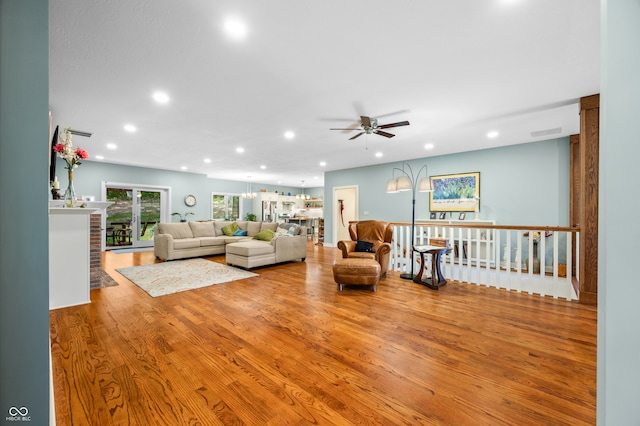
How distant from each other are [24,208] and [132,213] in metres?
9.32

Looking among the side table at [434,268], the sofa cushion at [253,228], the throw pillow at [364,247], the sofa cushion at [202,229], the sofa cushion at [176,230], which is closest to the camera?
the side table at [434,268]

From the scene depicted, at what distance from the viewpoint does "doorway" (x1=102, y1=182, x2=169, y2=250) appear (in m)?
8.41

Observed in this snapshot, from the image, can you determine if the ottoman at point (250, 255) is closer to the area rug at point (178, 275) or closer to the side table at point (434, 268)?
the area rug at point (178, 275)

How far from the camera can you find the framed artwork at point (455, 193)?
20.1 feet

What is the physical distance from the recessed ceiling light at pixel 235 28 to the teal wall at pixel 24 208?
136 centimetres

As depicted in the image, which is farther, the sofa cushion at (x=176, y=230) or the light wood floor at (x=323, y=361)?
the sofa cushion at (x=176, y=230)

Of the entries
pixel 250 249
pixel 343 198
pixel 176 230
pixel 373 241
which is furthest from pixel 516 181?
pixel 176 230

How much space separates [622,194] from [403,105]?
3.11m

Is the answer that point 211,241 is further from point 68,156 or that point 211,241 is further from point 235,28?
point 235,28

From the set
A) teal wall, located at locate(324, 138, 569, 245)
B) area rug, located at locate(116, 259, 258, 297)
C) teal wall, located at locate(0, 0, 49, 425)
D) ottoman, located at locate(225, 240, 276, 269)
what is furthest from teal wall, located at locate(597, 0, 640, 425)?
teal wall, located at locate(324, 138, 569, 245)

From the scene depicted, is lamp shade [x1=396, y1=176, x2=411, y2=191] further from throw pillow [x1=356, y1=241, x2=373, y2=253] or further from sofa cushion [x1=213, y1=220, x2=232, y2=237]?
sofa cushion [x1=213, y1=220, x2=232, y2=237]

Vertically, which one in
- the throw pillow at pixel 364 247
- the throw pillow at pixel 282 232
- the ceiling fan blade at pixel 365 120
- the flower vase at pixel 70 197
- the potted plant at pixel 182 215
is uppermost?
the ceiling fan blade at pixel 365 120

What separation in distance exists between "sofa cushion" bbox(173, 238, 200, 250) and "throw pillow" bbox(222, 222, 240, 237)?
100cm

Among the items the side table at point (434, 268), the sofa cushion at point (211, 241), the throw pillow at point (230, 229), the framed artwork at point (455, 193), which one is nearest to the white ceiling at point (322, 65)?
the framed artwork at point (455, 193)
